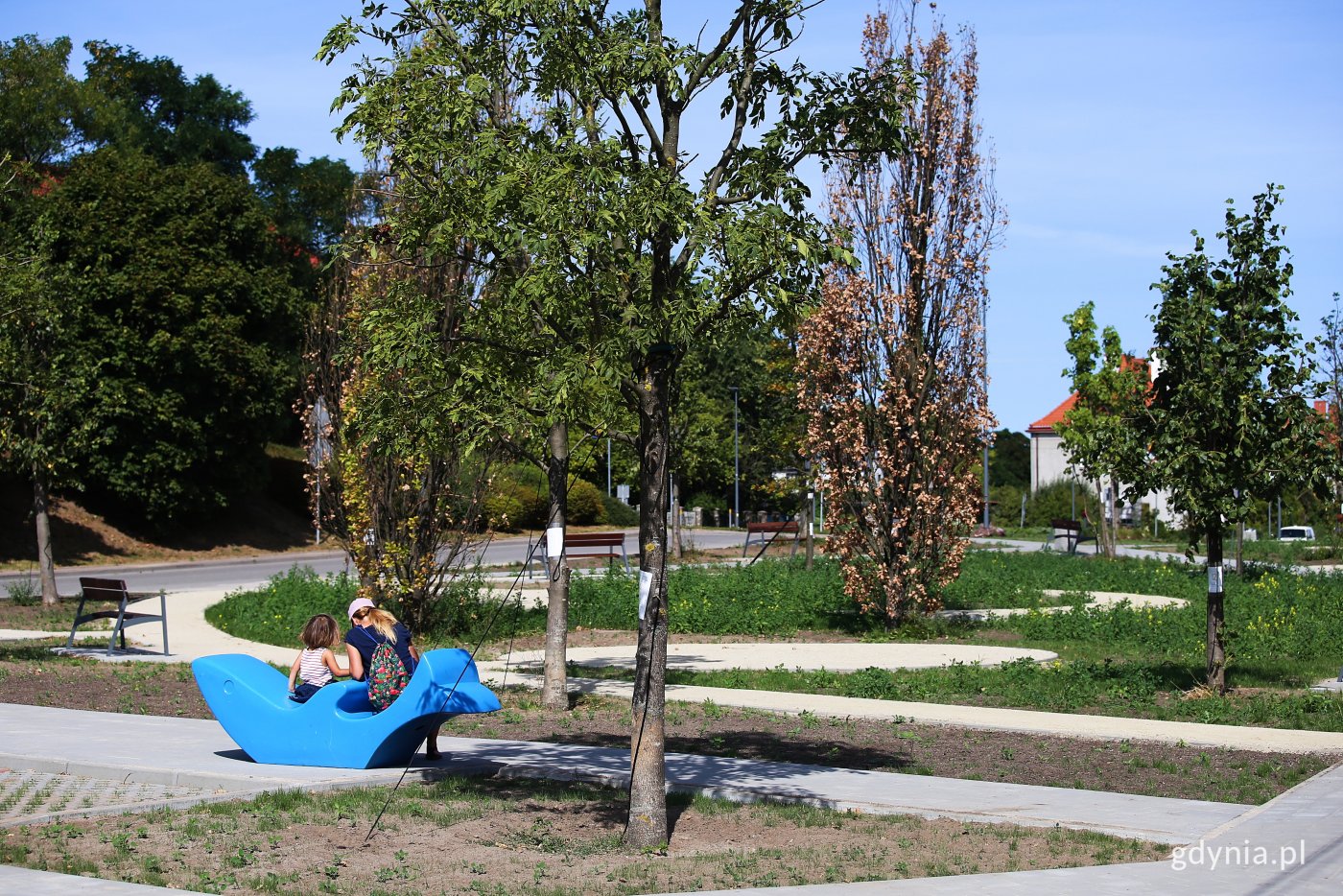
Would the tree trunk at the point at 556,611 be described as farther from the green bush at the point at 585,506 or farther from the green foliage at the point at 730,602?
the green bush at the point at 585,506

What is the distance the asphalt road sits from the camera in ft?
90.8

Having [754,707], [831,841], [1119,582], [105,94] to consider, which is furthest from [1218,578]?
[105,94]

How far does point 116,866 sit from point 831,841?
3610mm

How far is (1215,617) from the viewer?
Result: 40.0 feet

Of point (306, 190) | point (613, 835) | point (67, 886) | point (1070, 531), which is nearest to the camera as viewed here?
point (67, 886)

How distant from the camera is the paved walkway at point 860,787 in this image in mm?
6129

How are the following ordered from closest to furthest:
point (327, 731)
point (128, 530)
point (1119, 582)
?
point (327, 731)
point (1119, 582)
point (128, 530)

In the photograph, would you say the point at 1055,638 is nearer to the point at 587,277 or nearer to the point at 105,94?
the point at 587,277

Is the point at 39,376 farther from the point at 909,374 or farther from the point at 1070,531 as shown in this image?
the point at 1070,531

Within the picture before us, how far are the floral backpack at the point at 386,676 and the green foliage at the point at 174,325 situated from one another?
96.1 feet

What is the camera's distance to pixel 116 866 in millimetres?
6465

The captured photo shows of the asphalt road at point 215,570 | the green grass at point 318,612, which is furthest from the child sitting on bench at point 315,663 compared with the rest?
the asphalt road at point 215,570

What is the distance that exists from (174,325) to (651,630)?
1348 inches

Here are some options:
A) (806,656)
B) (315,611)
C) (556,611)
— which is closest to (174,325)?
(315,611)
